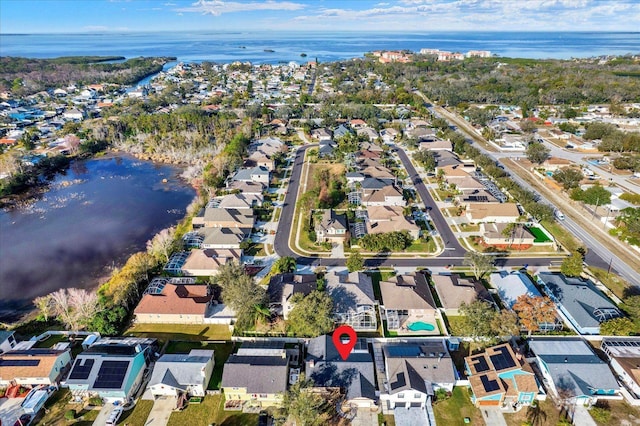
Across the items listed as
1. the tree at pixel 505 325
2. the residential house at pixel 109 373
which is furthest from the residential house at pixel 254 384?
the tree at pixel 505 325

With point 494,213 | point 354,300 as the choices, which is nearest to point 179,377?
point 354,300

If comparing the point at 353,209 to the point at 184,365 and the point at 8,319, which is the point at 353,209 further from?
the point at 8,319

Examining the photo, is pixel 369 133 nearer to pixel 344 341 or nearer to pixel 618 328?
pixel 618 328

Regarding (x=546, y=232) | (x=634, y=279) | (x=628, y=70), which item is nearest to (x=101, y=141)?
(x=546, y=232)

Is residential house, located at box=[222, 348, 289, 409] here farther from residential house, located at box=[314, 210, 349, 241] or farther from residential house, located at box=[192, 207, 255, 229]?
residential house, located at box=[192, 207, 255, 229]

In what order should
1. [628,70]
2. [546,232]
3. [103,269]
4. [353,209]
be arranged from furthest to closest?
[628,70] → [353,209] → [546,232] → [103,269]

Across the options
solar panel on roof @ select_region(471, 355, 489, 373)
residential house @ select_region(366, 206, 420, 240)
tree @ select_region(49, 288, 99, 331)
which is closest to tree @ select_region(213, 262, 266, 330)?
tree @ select_region(49, 288, 99, 331)
